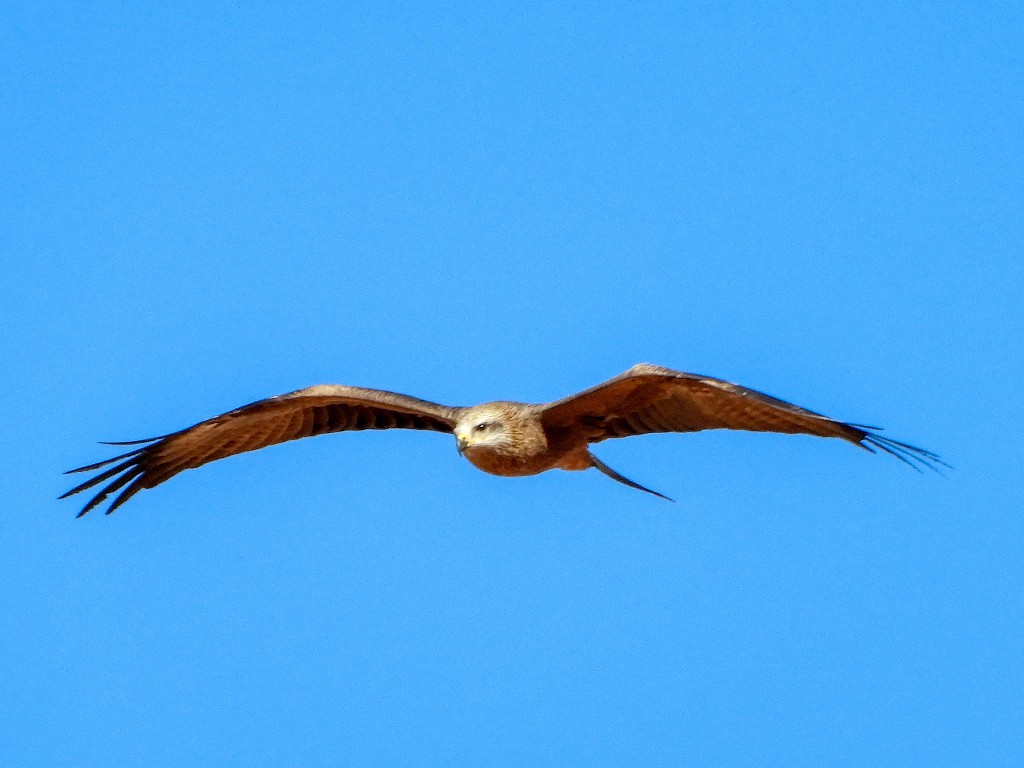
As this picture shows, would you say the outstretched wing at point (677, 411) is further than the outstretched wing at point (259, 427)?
No

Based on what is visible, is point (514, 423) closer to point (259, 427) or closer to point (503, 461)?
point (503, 461)

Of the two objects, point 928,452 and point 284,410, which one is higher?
point 284,410

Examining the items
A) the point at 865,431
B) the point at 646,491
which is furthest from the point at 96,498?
the point at 865,431

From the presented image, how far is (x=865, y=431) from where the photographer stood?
9.77 metres

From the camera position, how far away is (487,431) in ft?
34.8

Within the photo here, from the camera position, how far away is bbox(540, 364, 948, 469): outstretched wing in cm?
987

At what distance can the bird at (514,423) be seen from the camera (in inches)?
400

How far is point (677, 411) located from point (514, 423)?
3.50 ft

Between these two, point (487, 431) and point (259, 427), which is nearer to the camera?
point (487, 431)

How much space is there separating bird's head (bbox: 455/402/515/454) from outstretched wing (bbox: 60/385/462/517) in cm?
55

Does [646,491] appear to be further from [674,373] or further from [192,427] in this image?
[192,427]

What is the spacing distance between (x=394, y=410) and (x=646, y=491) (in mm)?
2002

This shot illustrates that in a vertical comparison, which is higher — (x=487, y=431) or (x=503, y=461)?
(x=487, y=431)

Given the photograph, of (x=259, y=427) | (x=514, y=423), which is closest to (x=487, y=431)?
(x=514, y=423)
